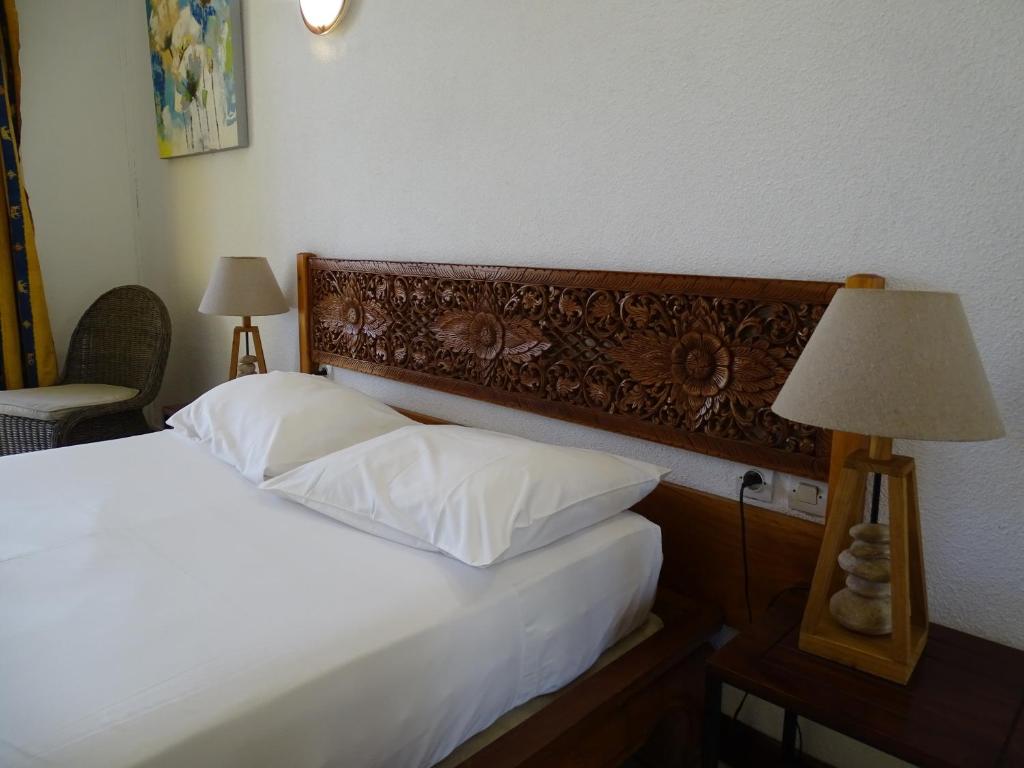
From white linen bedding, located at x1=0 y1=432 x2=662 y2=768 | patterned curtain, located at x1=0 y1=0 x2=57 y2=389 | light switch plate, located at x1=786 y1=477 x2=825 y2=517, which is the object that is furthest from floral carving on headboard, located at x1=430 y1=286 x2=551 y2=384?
patterned curtain, located at x1=0 y1=0 x2=57 y2=389

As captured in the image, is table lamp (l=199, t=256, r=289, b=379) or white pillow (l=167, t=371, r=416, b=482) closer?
white pillow (l=167, t=371, r=416, b=482)

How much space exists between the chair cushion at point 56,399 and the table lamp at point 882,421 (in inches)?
101

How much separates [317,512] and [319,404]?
16.5 inches

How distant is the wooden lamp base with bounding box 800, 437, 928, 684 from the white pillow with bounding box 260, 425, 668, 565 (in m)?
0.40

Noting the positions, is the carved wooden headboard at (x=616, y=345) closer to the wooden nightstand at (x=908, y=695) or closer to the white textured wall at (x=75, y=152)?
the wooden nightstand at (x=908, y=695)

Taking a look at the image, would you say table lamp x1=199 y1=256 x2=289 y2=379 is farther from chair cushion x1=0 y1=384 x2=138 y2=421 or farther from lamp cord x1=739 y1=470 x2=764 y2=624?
lamp cord x1=739 y1=470 x2=764 y2=624

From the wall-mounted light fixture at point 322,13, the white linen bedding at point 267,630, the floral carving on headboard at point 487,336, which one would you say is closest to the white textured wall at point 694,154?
the wall-mounted light fixture at point 322,13

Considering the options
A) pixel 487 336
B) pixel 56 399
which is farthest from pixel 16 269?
pixel 487 336

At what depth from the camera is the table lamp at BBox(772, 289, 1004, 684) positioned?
36.1 inches

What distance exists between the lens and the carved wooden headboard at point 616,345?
4.30ft

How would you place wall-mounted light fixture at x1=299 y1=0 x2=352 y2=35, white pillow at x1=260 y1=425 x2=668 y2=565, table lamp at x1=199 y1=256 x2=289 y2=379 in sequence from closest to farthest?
1. white pillow at x1=260 y1=425 x2=668 y2=565
2. wall-mounted light fixture at x1=299 y1=0 x2=352 y2=35
3. table lamp at x1=199 y1=256 x2=289 y2=379

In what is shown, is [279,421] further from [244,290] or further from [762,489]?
[762,489]

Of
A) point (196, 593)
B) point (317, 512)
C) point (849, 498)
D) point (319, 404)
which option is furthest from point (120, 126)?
point (849, 498)

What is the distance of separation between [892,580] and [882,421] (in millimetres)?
266
